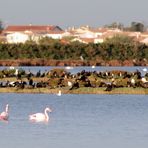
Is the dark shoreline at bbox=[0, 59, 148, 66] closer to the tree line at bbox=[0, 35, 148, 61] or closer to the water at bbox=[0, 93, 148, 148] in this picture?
the tree line at bbox=[0, 35, 148, 61]

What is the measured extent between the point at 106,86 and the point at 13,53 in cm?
5252

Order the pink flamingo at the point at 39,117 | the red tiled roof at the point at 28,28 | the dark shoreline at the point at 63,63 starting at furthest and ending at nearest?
the red tiled roof at the point at 28,28, the dark shoreline at the point at 63,63, the pink flamingo at the point at 39,117

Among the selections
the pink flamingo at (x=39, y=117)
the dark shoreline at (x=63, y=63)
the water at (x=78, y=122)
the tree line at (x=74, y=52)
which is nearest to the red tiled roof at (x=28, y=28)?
the tree line at (x=74, y=52)

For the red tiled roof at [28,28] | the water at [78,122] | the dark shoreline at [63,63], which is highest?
the water at [78,122]

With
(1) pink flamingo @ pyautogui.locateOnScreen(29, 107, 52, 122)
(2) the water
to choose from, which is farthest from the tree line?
(1) pink flamingo @ pyautogui.locateOnScreen(29, 107, 52, 122)

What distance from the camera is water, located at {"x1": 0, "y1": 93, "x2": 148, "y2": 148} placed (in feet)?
77.2

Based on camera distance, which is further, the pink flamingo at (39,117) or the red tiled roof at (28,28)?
the red tiled roof at (28,28)

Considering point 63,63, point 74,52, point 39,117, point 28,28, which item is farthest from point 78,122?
point 28,28

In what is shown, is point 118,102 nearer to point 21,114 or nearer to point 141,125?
point 21,114

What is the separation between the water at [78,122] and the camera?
23531mm

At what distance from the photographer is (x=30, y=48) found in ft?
302

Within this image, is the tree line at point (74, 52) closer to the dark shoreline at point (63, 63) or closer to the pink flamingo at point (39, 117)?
the dark shoreline at point (63, 63)

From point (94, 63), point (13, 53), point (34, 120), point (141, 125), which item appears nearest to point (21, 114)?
point (34, 120)

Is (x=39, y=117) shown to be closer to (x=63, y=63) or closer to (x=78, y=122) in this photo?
(x=78, y=122)
